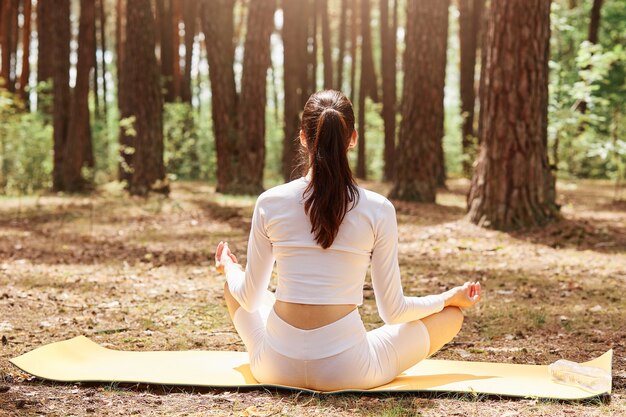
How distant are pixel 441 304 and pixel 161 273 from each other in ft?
16.4

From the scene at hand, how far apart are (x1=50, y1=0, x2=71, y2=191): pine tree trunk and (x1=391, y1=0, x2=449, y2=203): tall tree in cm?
772

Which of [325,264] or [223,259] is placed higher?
[325,264]

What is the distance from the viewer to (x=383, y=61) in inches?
933

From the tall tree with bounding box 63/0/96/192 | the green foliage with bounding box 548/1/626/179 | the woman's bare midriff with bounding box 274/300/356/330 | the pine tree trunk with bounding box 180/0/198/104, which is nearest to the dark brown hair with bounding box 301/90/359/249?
the woman's bare midriff with bounding box 274/300/356/330

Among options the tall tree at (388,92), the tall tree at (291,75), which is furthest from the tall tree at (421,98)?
the tall tree at (388,92)

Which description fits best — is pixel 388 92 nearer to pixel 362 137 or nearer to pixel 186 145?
pixel 362 137

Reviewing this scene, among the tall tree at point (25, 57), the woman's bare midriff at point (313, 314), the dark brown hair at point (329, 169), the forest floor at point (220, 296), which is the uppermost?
the tall tree at point (25, 57)

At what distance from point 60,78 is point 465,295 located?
15009 mm

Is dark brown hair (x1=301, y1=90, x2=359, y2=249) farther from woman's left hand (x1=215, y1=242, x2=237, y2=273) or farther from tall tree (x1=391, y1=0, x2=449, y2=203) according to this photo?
tall tree (x1=391, y1=0, x2=449, y2=203)

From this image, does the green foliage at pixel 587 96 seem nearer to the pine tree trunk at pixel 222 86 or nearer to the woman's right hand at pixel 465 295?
the pine tree trunk at pixel 222 86

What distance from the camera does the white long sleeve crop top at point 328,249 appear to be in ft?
13.2

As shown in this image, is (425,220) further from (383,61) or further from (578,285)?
(383,61)

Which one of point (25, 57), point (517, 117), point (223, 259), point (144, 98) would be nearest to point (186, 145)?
point (144, 98)

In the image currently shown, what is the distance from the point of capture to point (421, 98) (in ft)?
47.4
